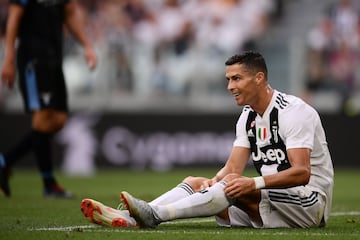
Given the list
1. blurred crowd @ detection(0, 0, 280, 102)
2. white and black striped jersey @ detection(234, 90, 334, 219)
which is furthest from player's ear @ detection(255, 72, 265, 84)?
blurred crowd @ detection(0, 0, 280, 102)

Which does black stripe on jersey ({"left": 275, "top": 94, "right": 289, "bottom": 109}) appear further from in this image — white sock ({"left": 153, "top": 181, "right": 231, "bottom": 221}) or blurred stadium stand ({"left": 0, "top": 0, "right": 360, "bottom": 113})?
blurred stadium stand ({"left": 0, "top": 0, "right": 360, "bottom": 113})

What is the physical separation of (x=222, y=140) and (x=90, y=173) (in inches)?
108

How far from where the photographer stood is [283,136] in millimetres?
6473

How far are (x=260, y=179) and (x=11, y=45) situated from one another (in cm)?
456

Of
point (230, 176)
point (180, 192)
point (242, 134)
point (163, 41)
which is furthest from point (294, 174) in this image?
point (163, 41)

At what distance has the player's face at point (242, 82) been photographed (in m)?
6.52

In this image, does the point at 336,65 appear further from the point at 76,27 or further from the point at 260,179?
the point at 260,179

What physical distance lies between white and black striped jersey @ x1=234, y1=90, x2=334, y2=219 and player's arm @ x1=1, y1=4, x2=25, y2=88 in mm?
3850

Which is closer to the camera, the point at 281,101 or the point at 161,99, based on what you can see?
the point at 281,101

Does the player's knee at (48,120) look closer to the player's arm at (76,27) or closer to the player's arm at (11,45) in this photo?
the player's arm at (11,45)

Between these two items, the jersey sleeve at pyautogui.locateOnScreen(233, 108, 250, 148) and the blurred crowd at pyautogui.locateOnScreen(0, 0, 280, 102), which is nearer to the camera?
the jersey sleeve at pyautogui.locateOnScreen(233, 108, 250, 148)

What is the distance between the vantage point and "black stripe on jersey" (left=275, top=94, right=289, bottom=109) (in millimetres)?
6547

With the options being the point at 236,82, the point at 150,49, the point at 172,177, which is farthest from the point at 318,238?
the point at 150,49

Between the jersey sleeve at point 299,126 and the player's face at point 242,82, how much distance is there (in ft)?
1.01
